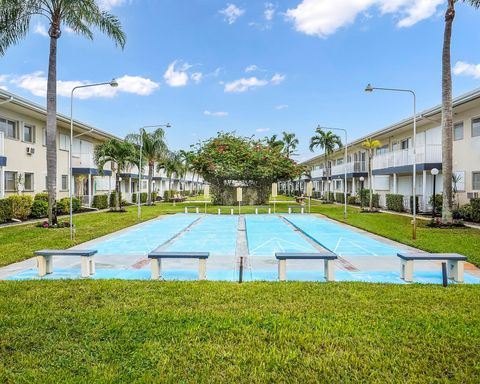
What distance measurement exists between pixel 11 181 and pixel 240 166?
64.9ft

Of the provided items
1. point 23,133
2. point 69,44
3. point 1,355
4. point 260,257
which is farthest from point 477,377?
point 23,133

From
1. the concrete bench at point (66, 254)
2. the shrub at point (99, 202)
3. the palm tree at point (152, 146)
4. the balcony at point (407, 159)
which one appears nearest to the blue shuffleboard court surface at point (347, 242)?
the concrete bench at point (66, 254)

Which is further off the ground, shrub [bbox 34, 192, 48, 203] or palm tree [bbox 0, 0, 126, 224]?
palm tree [bbox 0, 0, 126, 224]

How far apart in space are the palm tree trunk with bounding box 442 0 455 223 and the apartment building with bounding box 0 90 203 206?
2214 centimetres

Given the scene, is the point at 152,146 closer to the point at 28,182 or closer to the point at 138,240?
the point at 28,182

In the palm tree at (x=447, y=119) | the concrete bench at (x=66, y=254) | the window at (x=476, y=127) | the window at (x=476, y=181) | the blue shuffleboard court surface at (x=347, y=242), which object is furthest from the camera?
the window at (x=476, y=181)

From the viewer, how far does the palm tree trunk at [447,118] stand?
16750mm

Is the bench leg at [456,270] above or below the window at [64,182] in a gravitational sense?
below

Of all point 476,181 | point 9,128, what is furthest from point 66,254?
point 476,181

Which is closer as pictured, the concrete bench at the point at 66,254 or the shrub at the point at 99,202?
the concrete bench at the point at 66,254

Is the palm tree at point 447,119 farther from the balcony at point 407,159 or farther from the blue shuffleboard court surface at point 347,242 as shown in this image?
the balcony at point 407,159

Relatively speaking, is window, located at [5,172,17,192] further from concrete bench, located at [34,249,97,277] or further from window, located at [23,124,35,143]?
concrete bench, located at [34,249,97,277]

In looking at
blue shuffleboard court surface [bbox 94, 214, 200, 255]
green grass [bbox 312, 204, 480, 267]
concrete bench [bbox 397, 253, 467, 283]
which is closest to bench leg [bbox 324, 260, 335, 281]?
concrete bench [bbox 397, 253, 467, 283]

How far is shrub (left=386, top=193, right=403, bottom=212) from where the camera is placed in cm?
2767
